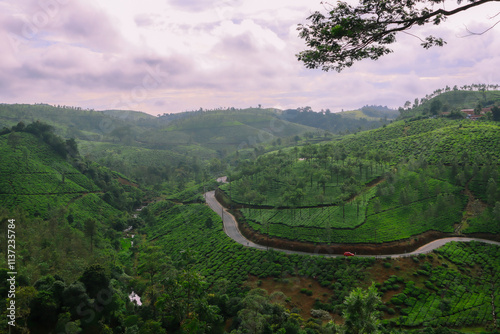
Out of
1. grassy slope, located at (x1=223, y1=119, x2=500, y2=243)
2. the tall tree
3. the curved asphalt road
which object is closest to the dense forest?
the tall tree

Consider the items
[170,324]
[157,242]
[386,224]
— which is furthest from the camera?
[157,242]

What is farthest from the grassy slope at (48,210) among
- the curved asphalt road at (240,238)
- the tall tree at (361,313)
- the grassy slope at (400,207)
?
the grassy slope at (400,207)

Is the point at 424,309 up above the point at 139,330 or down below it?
below

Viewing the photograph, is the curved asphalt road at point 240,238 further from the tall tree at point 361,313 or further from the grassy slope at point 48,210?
the tall tree at point 361,313

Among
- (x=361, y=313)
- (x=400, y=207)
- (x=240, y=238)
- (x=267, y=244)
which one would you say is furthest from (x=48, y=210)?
(x=400, y=207)

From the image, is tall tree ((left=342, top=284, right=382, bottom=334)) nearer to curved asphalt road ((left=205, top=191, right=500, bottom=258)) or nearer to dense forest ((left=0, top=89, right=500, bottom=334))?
dense forest ((left=0, top=89, right=500, bottom=334))

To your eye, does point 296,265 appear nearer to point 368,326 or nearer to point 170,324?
point 170,324

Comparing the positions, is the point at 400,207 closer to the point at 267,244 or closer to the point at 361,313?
the point at 267,244

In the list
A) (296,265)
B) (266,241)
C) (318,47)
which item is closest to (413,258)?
(296,265)
